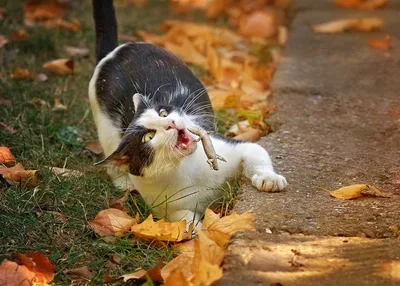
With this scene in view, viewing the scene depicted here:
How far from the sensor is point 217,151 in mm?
3102

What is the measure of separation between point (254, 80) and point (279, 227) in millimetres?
2119

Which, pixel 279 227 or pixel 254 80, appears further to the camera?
pixel 254 80

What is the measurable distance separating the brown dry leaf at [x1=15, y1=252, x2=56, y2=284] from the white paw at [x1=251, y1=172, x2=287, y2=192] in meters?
0.86

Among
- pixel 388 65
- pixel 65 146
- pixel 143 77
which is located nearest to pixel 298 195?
pixel 143 77

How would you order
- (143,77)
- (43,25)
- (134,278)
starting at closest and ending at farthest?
(134,278)
(143,77)
(43,25)

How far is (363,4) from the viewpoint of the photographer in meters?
5.64

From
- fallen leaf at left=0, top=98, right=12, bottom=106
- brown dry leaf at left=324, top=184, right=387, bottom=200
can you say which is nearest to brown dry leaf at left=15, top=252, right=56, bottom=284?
brown dry leaf at left=324, top=184, right=387, bottom=200

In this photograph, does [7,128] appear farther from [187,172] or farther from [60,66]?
[187,172]

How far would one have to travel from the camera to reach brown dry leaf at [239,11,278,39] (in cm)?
556

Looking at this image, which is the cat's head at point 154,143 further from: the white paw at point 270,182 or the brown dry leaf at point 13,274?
the brown dry leaf at point 13,274

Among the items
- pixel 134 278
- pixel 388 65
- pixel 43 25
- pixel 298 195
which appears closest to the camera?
pixel 134 278

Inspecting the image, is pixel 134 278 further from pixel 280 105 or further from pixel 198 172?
pixel 280 105

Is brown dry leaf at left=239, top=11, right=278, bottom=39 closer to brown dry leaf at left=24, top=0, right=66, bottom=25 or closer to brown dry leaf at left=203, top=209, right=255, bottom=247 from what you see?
brown dry leaf at left=24, top=0, right=66, bottom=25

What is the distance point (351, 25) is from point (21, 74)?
7.71 ft
